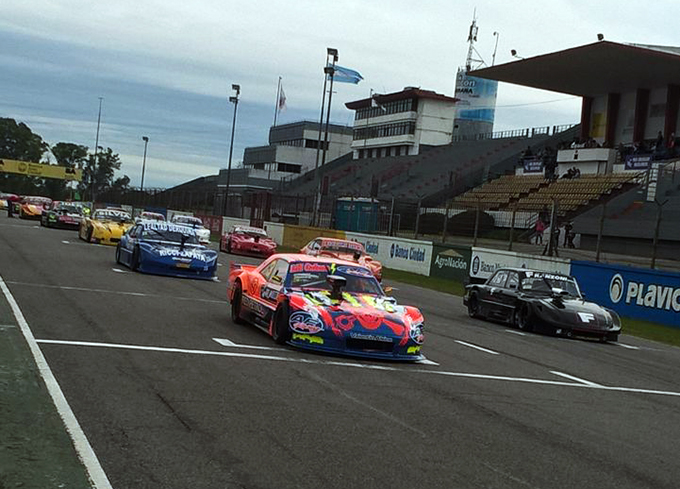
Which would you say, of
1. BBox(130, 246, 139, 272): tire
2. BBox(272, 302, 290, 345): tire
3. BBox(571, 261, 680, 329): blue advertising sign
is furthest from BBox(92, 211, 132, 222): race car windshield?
BBox(272, 302, 290, 345): tire

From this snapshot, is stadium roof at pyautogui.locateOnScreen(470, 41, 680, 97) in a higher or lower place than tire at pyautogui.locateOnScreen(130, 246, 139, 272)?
higher

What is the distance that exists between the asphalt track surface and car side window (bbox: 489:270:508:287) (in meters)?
4.79

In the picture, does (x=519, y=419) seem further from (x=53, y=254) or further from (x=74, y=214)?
(x=74, y=214)

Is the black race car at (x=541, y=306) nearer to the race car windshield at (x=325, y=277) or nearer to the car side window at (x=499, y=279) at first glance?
the car side window at (x=499, y=279)

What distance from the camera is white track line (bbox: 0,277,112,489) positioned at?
566 cm

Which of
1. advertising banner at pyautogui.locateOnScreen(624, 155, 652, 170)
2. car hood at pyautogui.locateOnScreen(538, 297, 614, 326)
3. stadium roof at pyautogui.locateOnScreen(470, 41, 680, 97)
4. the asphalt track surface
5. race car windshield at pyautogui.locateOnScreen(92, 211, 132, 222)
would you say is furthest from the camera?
stadium roof at pyautogui.locateOnScreen(470, 41, 680, 97)

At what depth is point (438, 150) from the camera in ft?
272

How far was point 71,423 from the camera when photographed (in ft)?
22.8

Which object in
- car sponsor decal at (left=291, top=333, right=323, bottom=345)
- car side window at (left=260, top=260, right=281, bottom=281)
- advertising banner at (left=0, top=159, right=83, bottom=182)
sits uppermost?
advertising banner at (left=0, top=159, right=83, bottom=182)

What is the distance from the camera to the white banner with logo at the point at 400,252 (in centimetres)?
3616

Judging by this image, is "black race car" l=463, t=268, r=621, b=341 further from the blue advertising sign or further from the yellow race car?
the yellow race car

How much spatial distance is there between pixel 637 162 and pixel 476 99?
6086 cm

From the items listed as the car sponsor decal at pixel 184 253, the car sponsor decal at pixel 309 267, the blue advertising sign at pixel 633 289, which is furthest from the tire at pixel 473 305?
the car sponsor decal at pixel 309 267

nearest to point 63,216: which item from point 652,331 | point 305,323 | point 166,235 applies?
point 166,235
